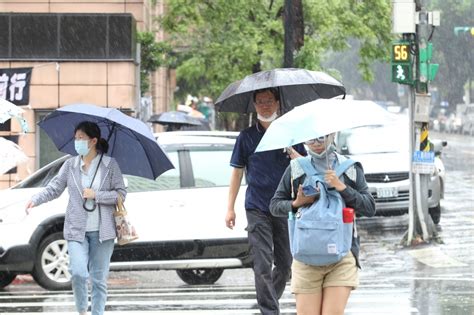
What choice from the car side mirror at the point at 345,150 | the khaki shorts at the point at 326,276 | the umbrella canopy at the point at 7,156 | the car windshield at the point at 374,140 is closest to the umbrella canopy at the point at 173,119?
the car windshield at the point at 374,140

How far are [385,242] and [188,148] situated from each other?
6.56 metres

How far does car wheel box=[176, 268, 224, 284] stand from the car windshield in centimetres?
766

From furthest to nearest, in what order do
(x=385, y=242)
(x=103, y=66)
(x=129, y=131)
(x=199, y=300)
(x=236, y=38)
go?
1. (x=236, y=38)
2. (x=103, y=66)
3. (x=385, y=242)
4. (x=199, y=300)
5. (x=129, y=131)

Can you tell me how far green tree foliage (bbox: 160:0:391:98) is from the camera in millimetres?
26359

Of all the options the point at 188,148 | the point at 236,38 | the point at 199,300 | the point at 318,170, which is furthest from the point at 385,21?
the point at 318,170

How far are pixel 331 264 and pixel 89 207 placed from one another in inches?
116

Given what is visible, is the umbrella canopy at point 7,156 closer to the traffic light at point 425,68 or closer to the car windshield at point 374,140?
the traffic light at point 425,68

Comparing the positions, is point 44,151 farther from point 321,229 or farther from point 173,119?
point 321,229

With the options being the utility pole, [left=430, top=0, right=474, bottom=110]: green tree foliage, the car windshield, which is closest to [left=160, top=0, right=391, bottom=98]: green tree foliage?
the car windshield

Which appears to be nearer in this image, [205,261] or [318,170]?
[318,170]

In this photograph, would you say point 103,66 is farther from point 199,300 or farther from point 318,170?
point 318,170

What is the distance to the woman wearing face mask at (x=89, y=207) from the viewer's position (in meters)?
9.62

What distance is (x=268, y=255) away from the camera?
9484mm

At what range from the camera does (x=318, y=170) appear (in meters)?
7.48
